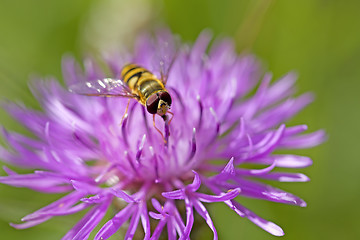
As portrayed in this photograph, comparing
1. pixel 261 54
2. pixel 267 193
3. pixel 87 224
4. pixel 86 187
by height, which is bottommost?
pixel 87 224

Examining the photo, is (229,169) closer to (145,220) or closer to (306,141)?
(145,220)

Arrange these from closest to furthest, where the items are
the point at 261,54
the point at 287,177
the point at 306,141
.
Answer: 1. the point at 287,177
2. the point at 306,141
3. the point at 261,54

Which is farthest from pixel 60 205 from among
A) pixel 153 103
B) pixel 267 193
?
pixel 267 193

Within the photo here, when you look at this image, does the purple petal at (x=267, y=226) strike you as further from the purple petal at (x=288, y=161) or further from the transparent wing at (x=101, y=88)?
the transparent wing at (x=101, y=88)

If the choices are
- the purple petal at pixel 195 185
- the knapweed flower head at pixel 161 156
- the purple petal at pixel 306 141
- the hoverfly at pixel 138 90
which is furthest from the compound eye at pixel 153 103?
the purple petal at pixel 306 141

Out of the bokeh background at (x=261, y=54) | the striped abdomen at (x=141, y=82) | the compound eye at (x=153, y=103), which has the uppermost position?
the bokeh background at (x=261, y=54)

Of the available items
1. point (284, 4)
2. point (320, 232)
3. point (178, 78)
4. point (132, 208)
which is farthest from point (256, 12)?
point (132, 208)

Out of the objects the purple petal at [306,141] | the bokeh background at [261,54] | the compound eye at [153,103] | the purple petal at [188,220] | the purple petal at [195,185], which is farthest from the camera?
the bokeh background at [261,54]

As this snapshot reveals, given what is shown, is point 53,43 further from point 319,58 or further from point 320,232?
point 320,232
